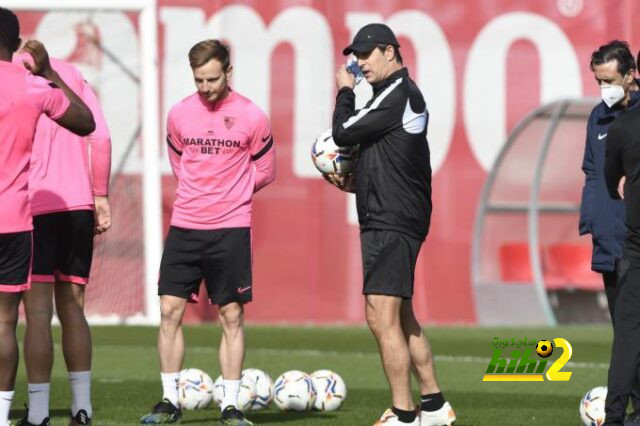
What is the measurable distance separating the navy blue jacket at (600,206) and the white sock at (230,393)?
85.9 inches

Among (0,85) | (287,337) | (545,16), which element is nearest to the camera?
(0,85)

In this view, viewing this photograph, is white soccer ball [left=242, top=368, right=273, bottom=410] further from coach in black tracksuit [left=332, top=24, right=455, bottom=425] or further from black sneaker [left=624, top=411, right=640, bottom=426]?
black sneaker [left=624, top=411, right=640, bottom=426]

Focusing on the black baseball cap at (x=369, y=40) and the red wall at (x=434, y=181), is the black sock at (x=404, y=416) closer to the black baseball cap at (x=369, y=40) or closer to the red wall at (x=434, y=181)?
the black baseball cap at (x=369, y=40)

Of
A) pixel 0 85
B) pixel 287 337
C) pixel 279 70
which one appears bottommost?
pixel 287 337

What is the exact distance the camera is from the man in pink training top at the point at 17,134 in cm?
673

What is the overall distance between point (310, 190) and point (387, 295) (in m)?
11.6

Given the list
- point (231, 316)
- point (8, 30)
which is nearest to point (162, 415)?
point (231, 316)

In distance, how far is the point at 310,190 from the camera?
19.2m

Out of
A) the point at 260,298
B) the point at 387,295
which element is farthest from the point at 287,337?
the point at 387,295

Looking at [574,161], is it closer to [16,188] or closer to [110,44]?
[110,44]

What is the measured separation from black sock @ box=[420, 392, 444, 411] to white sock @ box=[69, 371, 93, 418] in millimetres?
1853

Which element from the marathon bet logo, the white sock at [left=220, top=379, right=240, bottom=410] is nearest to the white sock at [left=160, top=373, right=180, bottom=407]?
the white sock at [left=220, top=379, right=240, bottom=410]

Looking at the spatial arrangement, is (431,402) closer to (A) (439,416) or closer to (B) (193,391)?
(A) (439,416)

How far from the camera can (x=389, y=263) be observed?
301 inches
